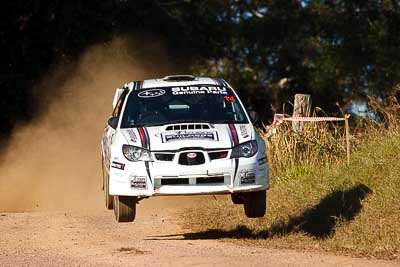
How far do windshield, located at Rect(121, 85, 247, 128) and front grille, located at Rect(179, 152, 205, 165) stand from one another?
0.93 meters

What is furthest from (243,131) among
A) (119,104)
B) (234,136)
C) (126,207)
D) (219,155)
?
(119,104)

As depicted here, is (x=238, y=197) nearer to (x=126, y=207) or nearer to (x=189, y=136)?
(x=189, y=136)

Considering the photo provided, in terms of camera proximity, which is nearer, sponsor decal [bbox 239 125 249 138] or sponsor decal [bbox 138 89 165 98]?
sponsor decal [bbox 239 125 249 138]

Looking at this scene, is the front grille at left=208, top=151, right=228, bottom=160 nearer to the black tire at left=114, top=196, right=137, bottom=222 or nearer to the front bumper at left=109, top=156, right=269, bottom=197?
the front bumper at left=109, top=156, right=269, bottom=197

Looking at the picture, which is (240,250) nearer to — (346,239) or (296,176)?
(346,239)

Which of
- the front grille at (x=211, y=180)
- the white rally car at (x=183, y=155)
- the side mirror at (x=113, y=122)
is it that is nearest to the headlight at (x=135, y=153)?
the white rally car at (x=183, y=155)

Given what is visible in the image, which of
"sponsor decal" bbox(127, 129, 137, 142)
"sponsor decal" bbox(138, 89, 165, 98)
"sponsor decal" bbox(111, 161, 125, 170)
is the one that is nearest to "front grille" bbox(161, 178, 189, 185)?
"sponsor decal" bbox(111, 161, 125, 170)

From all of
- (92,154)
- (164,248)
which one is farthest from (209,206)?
(92,154)

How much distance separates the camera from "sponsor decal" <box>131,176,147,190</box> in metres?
11.8

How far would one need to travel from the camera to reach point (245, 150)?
473 inches

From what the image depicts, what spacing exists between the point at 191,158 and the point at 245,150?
67 centimetres

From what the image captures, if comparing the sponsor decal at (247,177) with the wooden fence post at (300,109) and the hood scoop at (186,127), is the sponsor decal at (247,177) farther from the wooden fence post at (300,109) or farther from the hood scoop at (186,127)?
the wooden fence post at (300,109)

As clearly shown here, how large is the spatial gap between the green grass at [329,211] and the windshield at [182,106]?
155 cm

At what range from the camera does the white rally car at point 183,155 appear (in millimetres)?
11781
